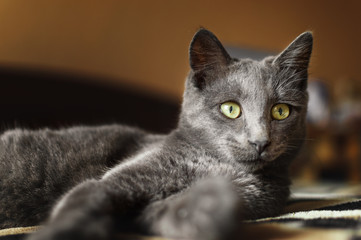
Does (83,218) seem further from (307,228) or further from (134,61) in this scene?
(134,61)

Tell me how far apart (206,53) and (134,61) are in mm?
2499

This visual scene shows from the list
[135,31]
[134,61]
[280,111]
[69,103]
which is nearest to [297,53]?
[280,111]

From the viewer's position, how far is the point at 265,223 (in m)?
0.90

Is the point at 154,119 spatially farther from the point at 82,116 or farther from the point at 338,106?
the point at 338,106

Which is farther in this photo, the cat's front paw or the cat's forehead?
the cat's forehead

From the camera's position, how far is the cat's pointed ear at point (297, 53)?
1.27 metres

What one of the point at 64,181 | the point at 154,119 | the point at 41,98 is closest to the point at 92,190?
the point at 64,181

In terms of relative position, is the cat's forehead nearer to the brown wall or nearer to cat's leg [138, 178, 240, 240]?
cat's leg [138, 178, 240, 240]

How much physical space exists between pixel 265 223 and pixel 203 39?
65 centimetres

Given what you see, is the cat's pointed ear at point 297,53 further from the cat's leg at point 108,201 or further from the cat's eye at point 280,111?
the cat's leg at point 108,201

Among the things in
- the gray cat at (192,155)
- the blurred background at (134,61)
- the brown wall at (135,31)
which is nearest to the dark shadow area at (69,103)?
the blurred background at (134,61)

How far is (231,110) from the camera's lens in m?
1.17

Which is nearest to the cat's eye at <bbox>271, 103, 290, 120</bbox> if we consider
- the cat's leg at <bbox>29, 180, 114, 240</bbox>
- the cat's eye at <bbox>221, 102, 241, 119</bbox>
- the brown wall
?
the cat's eye at <bbox>221, 102, 241, 119</bbox>

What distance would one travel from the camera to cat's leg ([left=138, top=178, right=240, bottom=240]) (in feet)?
2.26
